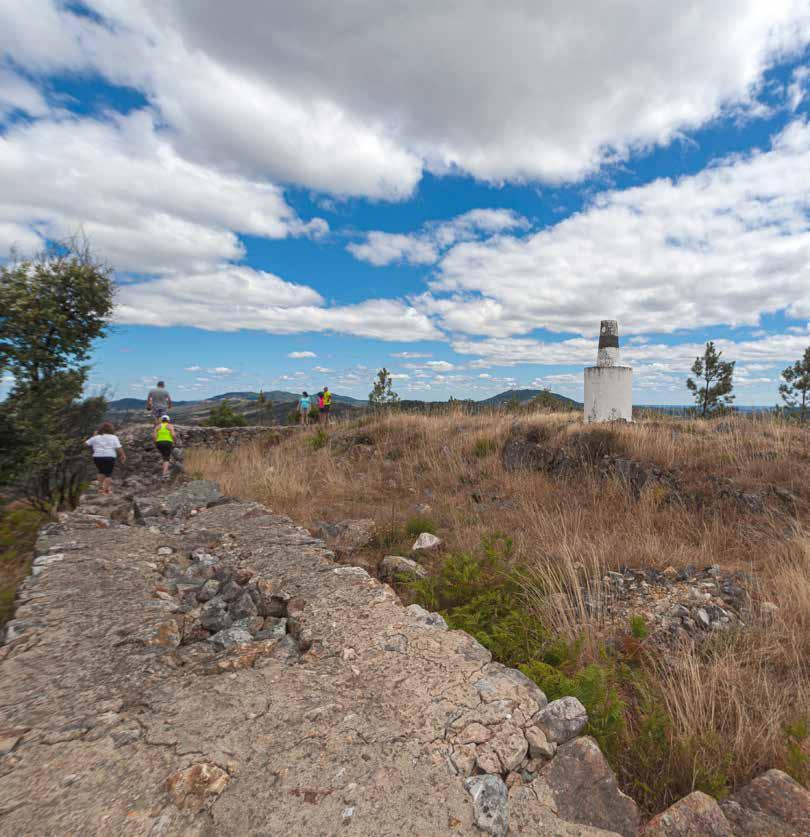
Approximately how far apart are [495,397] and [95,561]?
1122 centimetres

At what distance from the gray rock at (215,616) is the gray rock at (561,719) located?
1658 mm

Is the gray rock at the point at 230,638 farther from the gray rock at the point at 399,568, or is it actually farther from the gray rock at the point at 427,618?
the gray rock at the point at 399,568

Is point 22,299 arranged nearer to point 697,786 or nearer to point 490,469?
point 490,469

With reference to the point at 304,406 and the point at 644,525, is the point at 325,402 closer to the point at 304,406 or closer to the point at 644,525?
the point at 304,406

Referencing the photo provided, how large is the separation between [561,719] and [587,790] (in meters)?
0.23

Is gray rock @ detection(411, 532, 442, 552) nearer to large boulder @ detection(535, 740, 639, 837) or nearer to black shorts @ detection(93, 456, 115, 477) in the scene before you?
large boulder @ detection(535, 740, 639, 837)

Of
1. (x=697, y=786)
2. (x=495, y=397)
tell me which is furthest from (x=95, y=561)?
(x=495, y=397)

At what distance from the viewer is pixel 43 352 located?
7344 mm

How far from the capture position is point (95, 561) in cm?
306

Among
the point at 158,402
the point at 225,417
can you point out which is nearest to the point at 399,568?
the point at 158,402

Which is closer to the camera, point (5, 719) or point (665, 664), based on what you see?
point (5, 719)

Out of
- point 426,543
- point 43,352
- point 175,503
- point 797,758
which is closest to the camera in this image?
point 797,758

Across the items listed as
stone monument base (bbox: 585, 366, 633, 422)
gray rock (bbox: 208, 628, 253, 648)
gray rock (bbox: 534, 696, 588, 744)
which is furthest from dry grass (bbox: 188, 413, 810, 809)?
gray rock (bbox: 208, 628, 253, 648)

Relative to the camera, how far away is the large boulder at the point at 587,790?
1.39 meters
